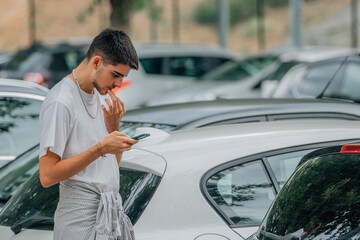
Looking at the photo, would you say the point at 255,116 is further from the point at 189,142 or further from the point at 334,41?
the point at 334,41

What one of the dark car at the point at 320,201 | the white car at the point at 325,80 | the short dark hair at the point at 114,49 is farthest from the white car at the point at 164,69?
the dark car at the point at 320,201

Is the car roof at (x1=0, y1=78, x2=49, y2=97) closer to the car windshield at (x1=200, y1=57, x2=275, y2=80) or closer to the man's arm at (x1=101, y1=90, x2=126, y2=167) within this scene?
the man's arm at (x1=101, y1=90, x2=126, y2=167)

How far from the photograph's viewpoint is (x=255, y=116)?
4680mm

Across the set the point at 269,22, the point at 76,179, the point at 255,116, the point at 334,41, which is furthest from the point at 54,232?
the point at 269,22

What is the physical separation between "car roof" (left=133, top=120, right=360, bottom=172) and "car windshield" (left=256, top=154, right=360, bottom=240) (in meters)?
0.29

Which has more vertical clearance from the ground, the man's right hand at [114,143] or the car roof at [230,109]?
the man's right hand at [114,143]

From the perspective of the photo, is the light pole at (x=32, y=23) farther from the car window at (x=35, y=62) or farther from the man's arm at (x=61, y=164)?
the man's arm at (x=61, y=164)

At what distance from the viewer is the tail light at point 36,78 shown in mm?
11938

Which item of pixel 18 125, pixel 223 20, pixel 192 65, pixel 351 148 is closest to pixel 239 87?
pixel 192 65

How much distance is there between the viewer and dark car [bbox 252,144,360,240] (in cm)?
251

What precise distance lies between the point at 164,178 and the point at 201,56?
12.0 metres

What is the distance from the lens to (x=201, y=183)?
2986 mm

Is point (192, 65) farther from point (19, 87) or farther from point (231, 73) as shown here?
point (19, 87)

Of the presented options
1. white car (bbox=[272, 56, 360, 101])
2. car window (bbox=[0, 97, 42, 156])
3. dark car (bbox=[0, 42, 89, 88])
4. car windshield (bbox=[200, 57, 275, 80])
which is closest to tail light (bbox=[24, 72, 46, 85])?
dark car (bbox=[0, 42, 89, 88])
